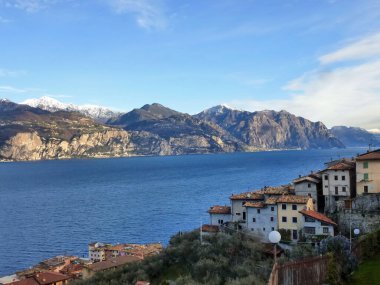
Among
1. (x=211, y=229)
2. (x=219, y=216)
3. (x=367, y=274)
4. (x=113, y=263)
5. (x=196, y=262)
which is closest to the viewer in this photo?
(x=367, y=274)

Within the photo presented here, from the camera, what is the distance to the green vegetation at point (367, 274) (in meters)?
20.5

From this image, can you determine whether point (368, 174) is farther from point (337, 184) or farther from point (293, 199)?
point (293, 199)

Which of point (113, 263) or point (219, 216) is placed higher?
point (219, 216)

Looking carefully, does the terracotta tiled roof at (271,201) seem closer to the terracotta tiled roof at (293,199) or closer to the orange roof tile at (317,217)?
the terracotta tiled roof at (293,199)

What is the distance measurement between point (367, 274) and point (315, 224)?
2430 centimetres

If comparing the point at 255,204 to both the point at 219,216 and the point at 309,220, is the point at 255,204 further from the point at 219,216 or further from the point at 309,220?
the point at 219,216

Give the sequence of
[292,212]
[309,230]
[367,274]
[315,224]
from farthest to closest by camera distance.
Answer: [292,212] < [309,230] < [315,224] < [367,274]

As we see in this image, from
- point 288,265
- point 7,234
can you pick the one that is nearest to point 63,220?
point 7,234

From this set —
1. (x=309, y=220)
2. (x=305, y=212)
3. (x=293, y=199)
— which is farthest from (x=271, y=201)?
(x=309, y=220)

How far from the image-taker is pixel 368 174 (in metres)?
50.0

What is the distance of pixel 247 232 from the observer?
51406mm

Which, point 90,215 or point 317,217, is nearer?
point 317,217

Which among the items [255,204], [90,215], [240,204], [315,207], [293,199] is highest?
[293,199]

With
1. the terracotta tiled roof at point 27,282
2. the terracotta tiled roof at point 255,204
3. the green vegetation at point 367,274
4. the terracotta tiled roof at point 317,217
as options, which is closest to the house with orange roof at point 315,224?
the terracotta tiled roof at point 317,217
